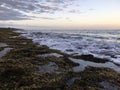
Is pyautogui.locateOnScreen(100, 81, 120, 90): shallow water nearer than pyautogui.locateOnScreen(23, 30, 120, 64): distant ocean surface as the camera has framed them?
Yes

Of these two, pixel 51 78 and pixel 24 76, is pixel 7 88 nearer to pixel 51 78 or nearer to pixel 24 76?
pixel 24 76

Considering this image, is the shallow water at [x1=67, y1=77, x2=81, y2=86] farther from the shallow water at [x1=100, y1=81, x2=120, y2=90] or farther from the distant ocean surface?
the distant ocean surface

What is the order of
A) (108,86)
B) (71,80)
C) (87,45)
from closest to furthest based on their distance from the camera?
(108,86), (71,80), (87,45)

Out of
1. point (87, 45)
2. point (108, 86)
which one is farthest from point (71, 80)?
point (87, 45)

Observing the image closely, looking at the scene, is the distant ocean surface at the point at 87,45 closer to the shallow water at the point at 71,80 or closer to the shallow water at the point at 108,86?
the shallow water at the point at 108,86

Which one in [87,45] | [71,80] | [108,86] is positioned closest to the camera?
[108,86]

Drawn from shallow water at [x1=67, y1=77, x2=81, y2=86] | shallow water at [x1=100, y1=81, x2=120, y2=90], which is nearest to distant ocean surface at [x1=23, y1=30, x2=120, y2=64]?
shallow water at [x1=100, y1=81, x2=120, y2=90]

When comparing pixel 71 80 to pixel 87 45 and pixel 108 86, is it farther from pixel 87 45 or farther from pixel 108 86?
pixel 87 45

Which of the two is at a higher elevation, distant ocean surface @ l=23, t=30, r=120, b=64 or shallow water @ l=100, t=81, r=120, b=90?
shallow water @ l=100, t=81, r=120, b=90

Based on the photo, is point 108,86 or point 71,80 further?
point 71,80

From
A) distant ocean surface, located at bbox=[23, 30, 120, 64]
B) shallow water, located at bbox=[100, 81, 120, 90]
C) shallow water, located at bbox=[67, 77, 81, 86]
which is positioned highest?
shallow water, located at bbox=[67, 77, 81, 86]

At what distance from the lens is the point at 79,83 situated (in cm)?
952

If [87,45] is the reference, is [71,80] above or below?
above

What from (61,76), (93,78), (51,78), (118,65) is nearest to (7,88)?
(51,78)
